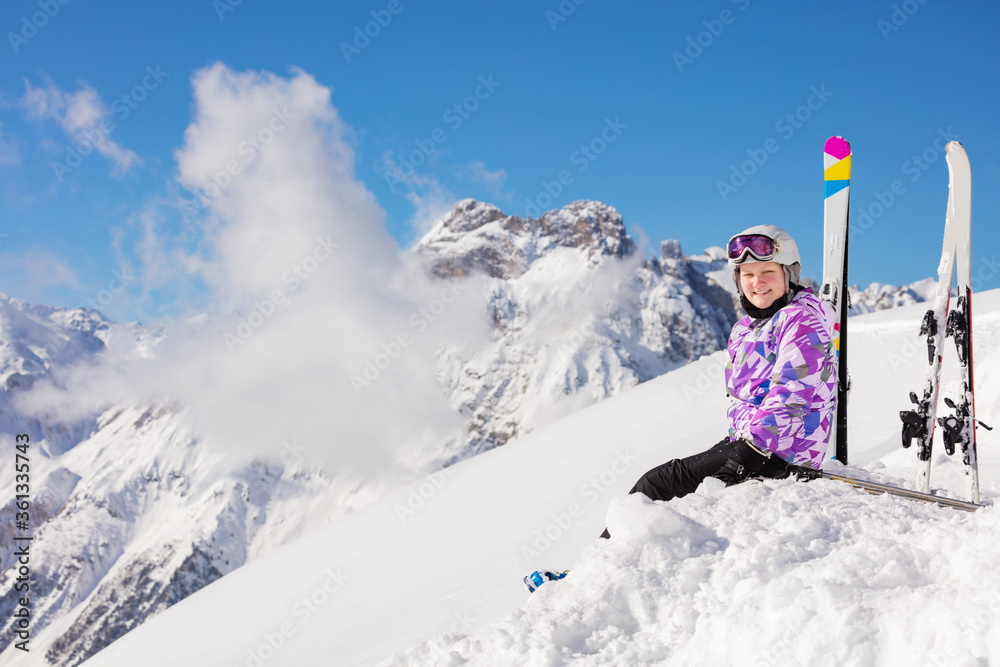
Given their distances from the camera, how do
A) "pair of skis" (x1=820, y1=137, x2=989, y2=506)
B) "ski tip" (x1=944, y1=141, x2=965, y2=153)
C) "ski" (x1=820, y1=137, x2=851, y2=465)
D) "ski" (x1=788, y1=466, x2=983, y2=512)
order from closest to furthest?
"ski" (x1=788, y1=466, x2=983, y2=512), "pair of skis" (x1=820, y1=137, x2=989, y2=506), "ski tip" (x1=944, y1=141, x2=965, y2=153), "ski" (x1=820, y1=137, x2=851, y2=465)

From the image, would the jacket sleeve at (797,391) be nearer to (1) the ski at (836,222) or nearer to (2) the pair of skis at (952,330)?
(2) the pair of skis at (952,330)

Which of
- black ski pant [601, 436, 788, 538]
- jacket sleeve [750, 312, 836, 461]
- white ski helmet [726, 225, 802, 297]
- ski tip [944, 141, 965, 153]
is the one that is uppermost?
ski tip [944, 141, 965, 153]

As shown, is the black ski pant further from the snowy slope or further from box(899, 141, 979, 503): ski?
box(899, 141, 979, 503): ski

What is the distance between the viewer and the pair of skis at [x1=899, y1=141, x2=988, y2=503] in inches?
165

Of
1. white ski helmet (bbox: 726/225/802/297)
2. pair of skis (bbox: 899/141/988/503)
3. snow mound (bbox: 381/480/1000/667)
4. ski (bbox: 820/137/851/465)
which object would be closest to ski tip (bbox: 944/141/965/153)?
pair of skis (bbox: 899/141/988/503)

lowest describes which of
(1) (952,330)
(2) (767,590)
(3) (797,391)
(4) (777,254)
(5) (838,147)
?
(2) (767,590)

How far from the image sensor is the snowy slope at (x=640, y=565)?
2004 millimetres

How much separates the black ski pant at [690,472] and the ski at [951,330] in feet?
5.78

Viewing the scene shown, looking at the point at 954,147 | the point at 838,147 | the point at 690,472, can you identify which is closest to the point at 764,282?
the point at 690,472

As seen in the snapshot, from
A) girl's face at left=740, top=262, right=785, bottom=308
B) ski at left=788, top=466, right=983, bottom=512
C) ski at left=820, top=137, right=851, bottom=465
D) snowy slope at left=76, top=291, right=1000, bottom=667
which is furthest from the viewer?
ski at left=820, top=137, right=851, bottom=465

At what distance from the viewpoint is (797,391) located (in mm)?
3189

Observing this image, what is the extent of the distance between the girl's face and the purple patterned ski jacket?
0.52 ft

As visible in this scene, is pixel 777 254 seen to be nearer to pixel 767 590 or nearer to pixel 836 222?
pixel 767 590

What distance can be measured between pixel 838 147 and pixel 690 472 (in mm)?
4981
